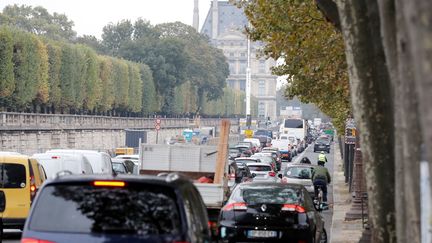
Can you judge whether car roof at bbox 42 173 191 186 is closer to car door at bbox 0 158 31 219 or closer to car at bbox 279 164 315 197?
car door at bbox 0 158 31 219

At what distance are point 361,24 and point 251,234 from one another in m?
7.25

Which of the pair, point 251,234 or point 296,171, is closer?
point 251,234

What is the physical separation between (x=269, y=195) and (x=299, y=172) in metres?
21.2

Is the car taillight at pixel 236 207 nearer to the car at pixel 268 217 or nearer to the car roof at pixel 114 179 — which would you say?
the car at pixel 268 217

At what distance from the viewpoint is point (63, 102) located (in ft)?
306

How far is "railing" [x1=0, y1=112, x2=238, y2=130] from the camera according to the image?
7456 cm

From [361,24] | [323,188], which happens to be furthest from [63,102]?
[361,24]

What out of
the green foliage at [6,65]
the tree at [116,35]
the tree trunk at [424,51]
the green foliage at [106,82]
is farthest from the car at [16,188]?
the tree at [116,35]

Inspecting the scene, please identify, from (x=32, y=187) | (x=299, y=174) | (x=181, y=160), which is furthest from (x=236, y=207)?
(x=299, y=174)

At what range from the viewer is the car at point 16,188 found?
21469mm

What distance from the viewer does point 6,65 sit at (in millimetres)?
76938

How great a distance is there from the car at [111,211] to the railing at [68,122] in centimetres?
6086

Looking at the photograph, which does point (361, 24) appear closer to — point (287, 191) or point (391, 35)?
point (391, 35)

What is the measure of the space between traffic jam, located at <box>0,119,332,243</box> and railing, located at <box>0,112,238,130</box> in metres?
33.0
